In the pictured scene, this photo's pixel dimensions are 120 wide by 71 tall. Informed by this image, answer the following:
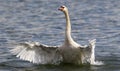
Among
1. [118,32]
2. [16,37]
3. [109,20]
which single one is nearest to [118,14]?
[109,20]

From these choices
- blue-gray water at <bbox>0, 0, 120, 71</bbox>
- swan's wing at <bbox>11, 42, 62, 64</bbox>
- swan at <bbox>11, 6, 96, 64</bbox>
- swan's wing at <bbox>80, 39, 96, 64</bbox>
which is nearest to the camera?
swan's wing at <bbox>80, 39, 96, 64</bbox>

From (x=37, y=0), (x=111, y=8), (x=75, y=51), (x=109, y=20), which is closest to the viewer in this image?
(x=75, y=51)

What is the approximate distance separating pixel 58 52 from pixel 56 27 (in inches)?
231

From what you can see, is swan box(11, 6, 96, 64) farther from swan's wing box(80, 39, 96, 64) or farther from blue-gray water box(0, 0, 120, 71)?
blue-gray water box(0, 0, 120, 71)

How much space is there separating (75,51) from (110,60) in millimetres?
1440

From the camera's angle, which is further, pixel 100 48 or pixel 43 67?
pixel 100 48

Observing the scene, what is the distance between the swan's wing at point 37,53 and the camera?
16.3 meters

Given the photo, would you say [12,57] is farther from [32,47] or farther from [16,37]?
[16,37]

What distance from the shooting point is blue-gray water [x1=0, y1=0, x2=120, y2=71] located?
16.6m

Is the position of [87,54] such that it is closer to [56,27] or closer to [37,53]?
[37,53]

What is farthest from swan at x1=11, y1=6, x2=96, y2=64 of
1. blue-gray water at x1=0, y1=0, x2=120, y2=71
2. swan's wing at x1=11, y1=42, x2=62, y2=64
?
blue-gray water at x1=0, y1=0, x2=120, y2=71

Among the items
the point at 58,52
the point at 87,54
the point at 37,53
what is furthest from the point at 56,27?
the point at 87,54

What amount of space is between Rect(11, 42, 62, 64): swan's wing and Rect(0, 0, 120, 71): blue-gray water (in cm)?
28

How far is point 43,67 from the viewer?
16375 millimetres
